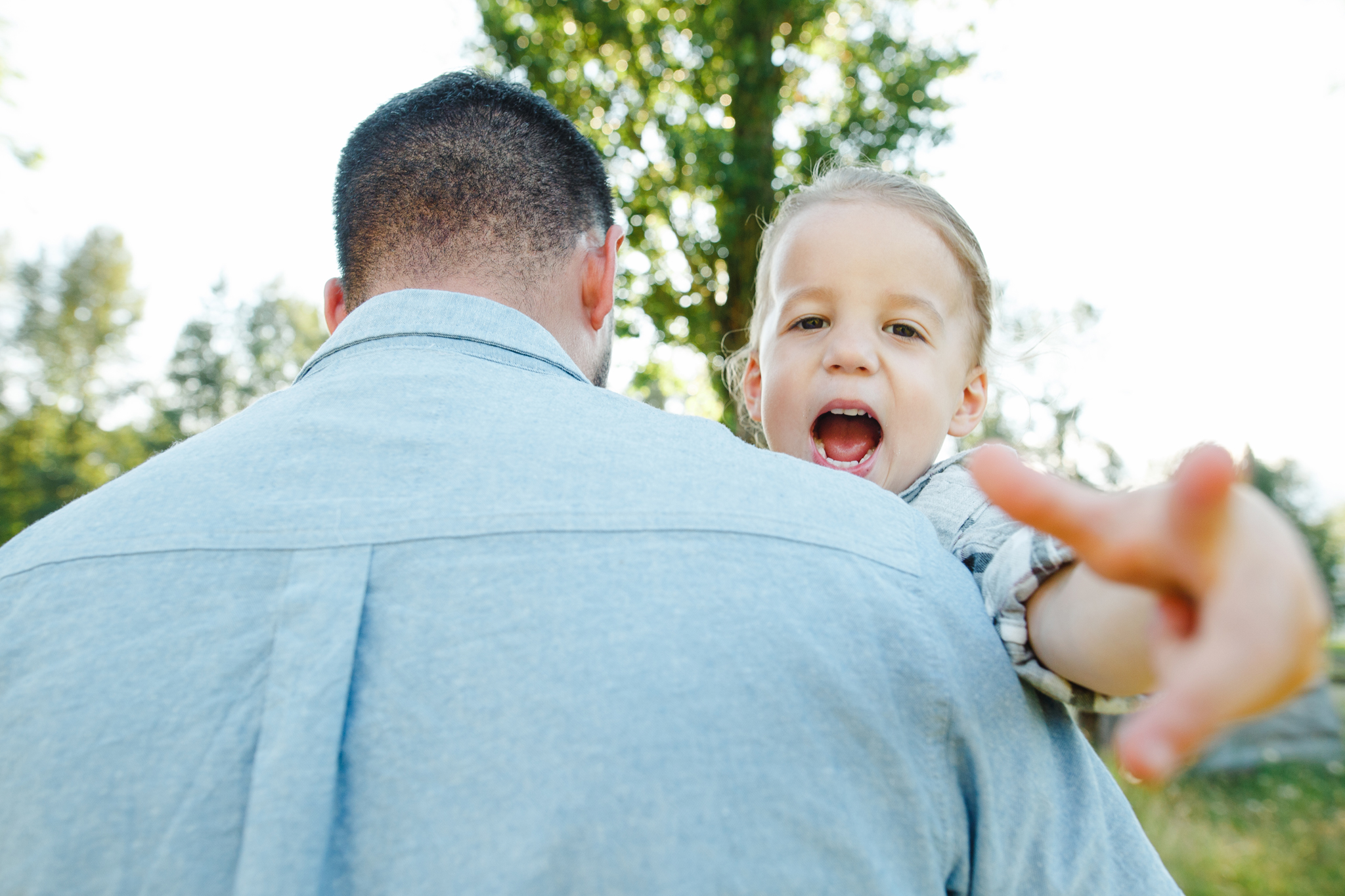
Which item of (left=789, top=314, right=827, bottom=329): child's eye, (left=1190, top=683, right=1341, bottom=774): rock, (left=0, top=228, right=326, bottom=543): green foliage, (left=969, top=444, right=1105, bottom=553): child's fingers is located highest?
(left=969, top=444, right=1105, bottom=553): child's fingers

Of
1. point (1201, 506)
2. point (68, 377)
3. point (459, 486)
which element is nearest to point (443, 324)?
point (459, 486)

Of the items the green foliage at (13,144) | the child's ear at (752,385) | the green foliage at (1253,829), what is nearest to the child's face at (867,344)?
the child's ear at (752,385)

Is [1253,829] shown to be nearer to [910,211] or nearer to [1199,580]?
[910,211]

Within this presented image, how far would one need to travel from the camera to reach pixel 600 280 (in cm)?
215

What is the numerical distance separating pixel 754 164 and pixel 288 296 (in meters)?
44.5

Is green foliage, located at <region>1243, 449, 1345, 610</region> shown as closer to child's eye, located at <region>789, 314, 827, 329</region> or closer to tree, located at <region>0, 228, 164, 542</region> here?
child's eye, located at <region>789, 314, 827, 329</region>

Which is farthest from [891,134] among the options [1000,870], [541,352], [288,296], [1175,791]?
[288,296]

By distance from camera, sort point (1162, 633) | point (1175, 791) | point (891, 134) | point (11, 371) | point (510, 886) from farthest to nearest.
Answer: point (11, 371), point (891, 134), point (1175, 791), point (510, 886), point (1162, 633)

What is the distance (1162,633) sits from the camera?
2.04 ft

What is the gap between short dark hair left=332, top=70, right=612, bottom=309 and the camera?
1843 mm

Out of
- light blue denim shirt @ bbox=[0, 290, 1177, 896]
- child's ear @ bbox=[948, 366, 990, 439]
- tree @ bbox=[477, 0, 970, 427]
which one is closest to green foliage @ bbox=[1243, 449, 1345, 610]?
tree @ bbox=[477, 0, 970, 427]

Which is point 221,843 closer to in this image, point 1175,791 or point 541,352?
point 541,352

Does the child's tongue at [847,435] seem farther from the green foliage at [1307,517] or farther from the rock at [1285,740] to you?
the green foliage at [1307,517]

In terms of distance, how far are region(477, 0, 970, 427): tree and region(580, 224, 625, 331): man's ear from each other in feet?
20.7
